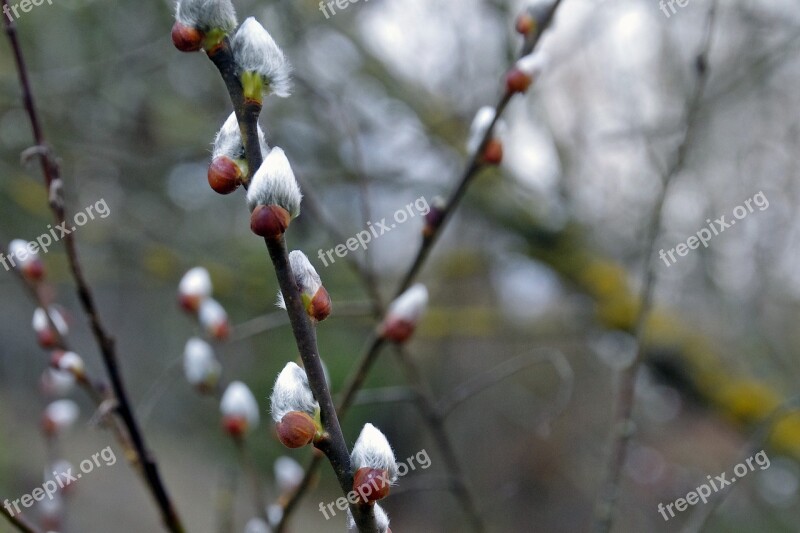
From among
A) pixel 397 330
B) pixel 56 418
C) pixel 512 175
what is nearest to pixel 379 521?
pixel 397 330

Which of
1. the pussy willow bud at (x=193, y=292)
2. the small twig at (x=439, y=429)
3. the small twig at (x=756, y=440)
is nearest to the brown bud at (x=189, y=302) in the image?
the pussy willow bud at (x=193, y=292)

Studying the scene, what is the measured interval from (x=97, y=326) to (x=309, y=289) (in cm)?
44

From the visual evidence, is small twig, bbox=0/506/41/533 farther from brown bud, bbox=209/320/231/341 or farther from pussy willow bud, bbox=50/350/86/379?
brown bud, bbox=209/320/231/341

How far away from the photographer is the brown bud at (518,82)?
2.84 feet

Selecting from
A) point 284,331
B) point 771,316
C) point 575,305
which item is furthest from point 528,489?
point 575,305

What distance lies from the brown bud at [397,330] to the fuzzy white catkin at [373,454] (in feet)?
1.10

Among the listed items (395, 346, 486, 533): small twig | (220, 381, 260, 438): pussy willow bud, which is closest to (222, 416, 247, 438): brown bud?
(220, 381, 260, 438): pussy willow bud

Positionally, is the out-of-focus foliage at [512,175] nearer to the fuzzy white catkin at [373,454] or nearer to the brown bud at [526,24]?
the brown bud at [526,24]

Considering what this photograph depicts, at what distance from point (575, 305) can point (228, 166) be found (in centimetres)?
262

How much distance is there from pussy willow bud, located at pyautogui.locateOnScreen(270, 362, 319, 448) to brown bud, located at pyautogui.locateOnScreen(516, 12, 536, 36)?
63cm

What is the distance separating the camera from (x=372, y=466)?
474mm

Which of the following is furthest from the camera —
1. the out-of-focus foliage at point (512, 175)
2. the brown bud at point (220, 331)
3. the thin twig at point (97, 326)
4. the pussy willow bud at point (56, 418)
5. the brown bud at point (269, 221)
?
the out-of-focus foliage at point (512, 175)

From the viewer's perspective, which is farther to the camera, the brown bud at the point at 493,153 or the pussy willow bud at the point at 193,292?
the pussy willow bud at the point at 193,292

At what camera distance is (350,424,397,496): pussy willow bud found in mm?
463
